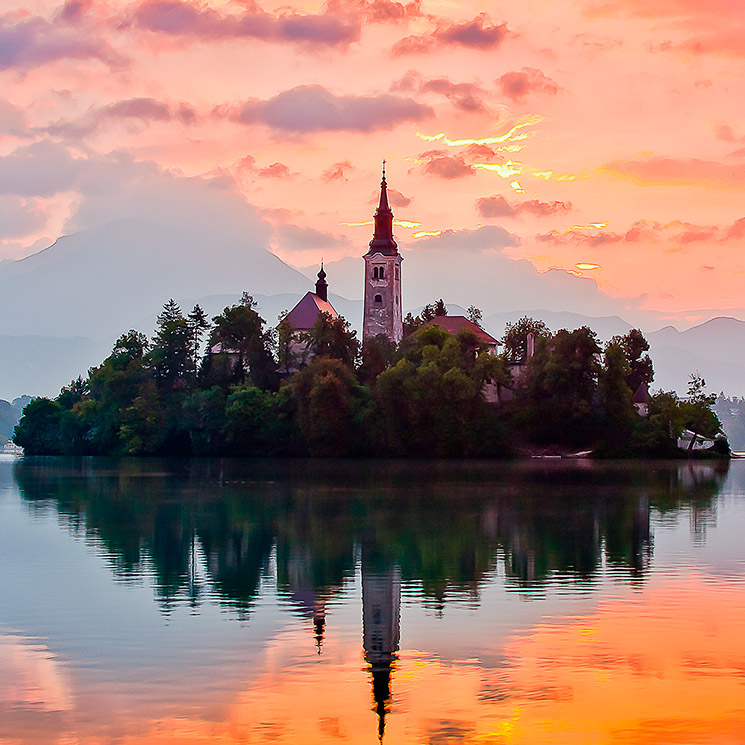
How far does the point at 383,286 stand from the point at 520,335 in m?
17.6

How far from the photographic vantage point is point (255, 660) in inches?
706

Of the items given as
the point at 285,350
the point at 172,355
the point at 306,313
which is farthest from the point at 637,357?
the point at 172,355

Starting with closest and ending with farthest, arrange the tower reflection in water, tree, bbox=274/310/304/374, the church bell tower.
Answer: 1. the tower reflection in water
2. tree, bbox=274/310/304/374
3. the church bell tower

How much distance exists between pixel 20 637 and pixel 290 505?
95.4ft

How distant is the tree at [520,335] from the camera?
13925 cm

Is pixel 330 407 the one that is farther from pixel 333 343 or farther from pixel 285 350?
pixel 285 350

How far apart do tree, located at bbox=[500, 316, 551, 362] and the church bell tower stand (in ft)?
42.9

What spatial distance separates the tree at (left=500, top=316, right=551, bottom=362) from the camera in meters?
139

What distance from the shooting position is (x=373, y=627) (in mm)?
20672

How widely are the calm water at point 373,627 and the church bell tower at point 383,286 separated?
4132 inches

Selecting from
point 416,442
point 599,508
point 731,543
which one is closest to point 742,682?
point 731,543

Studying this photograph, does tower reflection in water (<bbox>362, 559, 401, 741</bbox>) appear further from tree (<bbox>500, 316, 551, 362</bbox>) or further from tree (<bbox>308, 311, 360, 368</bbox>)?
tree (<bbox>500, 316, 551, 362</bbox>)

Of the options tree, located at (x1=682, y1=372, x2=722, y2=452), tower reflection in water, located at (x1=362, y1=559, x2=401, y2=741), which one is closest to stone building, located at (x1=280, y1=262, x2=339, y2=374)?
tree, located at (x1=682, y1=372, x2=722, y2=452)

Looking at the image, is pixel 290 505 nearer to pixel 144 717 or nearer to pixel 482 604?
pixel 482 604
